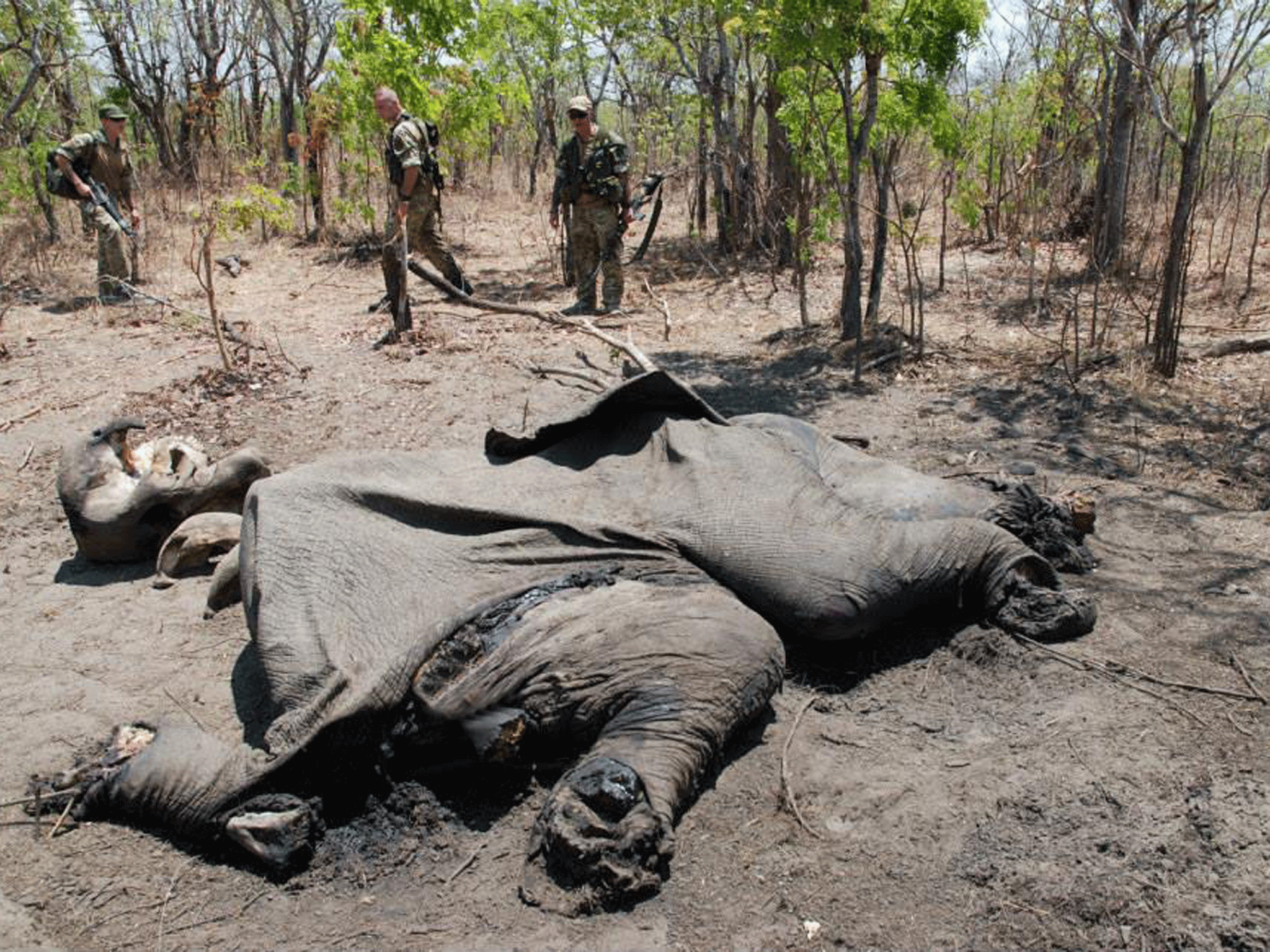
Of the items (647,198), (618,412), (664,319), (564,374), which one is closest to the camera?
(618,412)

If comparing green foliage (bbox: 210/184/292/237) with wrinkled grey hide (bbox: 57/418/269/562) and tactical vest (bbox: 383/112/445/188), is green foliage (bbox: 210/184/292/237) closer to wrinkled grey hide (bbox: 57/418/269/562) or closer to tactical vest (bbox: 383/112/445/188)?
tactical vest (bbox: 383/112/445/188)

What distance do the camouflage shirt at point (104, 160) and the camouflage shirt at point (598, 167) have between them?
4912 mm

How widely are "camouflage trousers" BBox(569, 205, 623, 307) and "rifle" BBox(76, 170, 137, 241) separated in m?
4.59

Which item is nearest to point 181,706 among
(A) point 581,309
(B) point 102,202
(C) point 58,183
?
(A) point 581,309

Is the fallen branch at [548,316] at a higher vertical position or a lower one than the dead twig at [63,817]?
A: higher

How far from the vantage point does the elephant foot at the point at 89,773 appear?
3.29 m

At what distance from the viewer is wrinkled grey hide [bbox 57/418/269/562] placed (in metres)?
4.77

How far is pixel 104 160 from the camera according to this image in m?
11.1

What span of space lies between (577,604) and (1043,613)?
5.67 ft

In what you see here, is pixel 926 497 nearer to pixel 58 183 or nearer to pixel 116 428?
pixel 116 428

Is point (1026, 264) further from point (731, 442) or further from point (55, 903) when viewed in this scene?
point (55, 903)

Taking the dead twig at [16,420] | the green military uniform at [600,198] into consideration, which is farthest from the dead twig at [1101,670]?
the green military uniform at [600,198]

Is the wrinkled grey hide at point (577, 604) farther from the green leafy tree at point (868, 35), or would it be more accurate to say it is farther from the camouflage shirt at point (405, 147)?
the camouflage shirt at point (405, 147)

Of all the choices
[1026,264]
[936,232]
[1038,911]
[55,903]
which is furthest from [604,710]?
[936,232]
